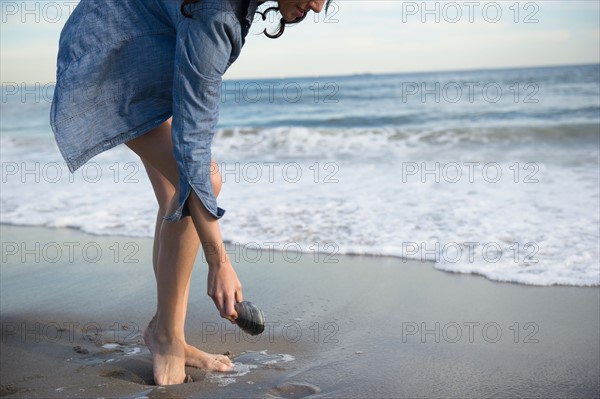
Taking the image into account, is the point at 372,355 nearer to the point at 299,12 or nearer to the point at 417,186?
the point at 299,12

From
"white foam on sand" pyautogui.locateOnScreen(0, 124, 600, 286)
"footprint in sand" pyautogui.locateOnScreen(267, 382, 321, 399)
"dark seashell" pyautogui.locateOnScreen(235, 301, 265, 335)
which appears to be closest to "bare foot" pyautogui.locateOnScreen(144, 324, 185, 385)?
"footprint in sand" pyautogui.locateOnScreen(267, 382, 321, 399)

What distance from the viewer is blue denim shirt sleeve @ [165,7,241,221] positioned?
1575mm

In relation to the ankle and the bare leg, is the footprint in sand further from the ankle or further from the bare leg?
the ankle

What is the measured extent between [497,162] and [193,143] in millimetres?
6234

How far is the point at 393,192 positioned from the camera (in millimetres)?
5480

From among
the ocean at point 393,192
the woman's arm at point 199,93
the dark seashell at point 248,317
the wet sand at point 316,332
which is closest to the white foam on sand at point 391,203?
the ocean at point 393,192

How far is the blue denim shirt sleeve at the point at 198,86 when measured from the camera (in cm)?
158

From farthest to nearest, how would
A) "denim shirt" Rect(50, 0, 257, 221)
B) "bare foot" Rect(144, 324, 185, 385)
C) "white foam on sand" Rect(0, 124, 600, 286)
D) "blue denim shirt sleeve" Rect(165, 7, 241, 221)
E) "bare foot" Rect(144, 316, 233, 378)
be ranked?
"white foam on sand" Rect(0, 124, 600, 286) < "bare foot" Rect(144, 316, 233, 378) < "bare foot" Rect(144, 324, 185, 385) < "denim shirt" Rect(50, 0, 257, 221) < "blue denim shirt sleeve" Rect(165, 7, 241, 221)

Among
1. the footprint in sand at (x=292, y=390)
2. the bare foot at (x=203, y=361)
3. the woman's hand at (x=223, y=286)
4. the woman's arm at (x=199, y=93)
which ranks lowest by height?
the footprint in sand at (x=292, y=390)

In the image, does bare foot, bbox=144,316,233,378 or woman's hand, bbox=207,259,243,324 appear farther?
bare foot, bbox=144,316,233,378

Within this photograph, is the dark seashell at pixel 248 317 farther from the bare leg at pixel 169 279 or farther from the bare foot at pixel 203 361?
the bare foot at pixel 203 361

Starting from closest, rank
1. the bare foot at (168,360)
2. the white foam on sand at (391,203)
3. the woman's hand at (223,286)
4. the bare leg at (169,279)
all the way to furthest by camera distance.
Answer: the woman's hand at (223,286) → the bare leg at (169,279) → the bare foot at (168,360) → the white foam on sand at (391,203)

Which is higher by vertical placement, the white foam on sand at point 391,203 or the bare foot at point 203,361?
the white foam on sand at point 391,203

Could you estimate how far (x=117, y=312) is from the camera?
3.13m
